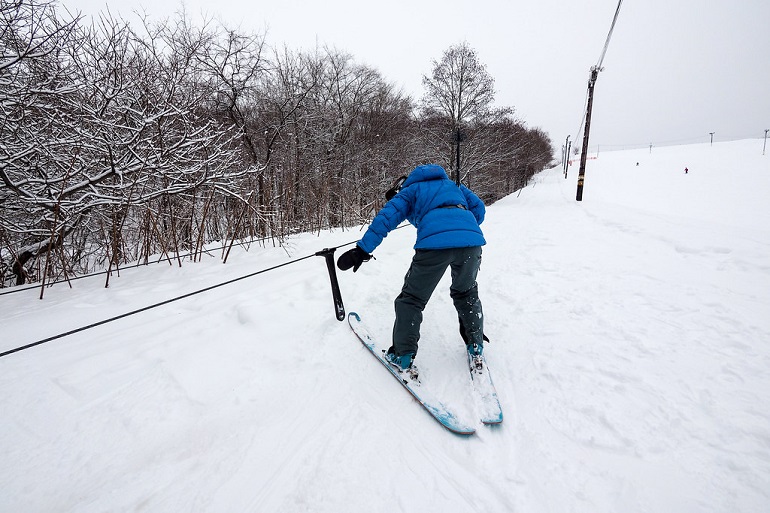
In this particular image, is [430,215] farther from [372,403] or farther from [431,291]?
[372,403]

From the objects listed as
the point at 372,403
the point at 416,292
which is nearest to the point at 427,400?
the point at 372,403

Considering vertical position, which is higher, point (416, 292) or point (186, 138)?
point (186, 138)

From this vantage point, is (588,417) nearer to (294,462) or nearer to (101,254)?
(294,462)

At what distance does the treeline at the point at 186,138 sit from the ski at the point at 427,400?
329 centimetres

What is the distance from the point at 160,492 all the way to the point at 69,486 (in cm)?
45

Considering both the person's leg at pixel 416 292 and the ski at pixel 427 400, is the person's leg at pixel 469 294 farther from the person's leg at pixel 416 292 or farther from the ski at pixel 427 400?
the ski at pixel 427 400

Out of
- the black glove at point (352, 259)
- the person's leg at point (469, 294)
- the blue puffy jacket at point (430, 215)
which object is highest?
the blue puffy jacket at point (430, 215)

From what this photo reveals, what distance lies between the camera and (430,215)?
2.14 metres

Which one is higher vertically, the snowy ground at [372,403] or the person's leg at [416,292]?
the person's leg at [416,292]

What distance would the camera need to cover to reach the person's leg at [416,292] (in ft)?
6.89

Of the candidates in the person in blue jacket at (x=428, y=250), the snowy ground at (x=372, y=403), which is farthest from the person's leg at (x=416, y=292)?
the snowy ground at (x=372, y=403)

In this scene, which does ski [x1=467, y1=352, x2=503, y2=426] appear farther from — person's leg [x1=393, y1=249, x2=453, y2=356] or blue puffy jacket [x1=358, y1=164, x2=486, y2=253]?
blue puffy jacket [x1=358, y1=164, x2=486, y2=253]

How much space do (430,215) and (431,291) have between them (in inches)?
22.8

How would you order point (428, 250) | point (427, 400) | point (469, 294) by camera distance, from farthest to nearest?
point (469, 294) < point (428, 250) < point (427, 400)
